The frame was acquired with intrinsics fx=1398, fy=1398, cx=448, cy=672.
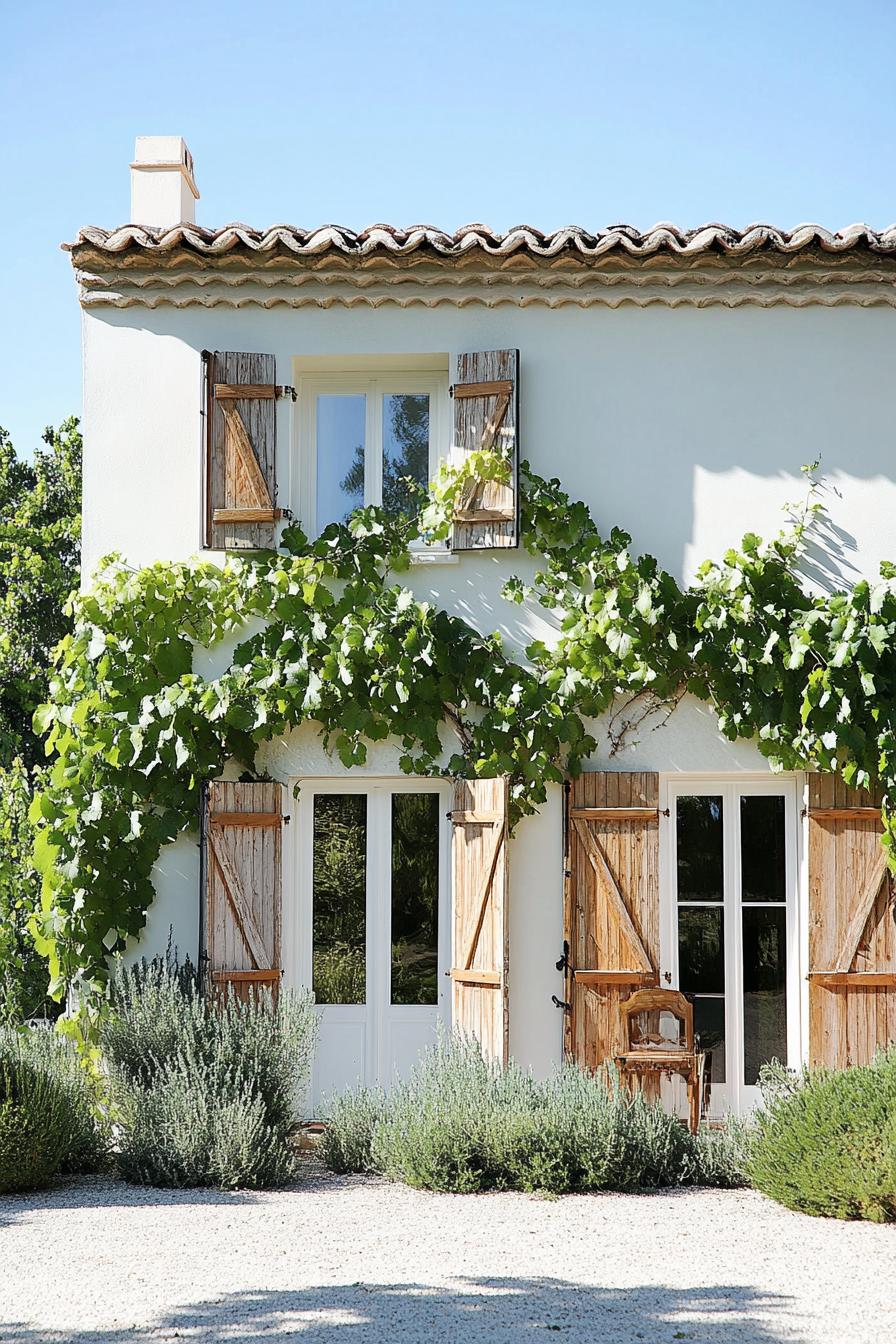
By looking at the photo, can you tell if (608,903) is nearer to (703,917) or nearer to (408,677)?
(703,917)

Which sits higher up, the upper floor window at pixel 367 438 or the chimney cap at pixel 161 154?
the chimney cap at pixel 161 154

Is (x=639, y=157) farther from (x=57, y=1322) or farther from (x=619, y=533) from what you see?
(x=57, y=1322)

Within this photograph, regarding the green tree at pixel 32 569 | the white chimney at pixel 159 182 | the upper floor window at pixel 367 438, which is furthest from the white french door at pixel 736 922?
the green tree at pixel 32 569

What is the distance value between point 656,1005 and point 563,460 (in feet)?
10.9

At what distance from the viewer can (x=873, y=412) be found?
28.3 ft

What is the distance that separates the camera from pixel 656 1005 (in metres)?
8.02

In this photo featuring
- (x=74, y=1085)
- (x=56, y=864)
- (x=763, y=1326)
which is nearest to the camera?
(x=763, y=1326)

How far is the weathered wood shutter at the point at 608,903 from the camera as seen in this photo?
816 centimetres

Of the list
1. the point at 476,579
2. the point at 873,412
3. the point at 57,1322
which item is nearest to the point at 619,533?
the point at 476,579

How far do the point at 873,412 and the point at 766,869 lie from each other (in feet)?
9.47

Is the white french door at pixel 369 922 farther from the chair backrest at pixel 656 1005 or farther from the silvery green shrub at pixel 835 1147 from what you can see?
the silvery green shrub at pixel 835 1147

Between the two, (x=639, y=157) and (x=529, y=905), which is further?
(x=529, y=905)

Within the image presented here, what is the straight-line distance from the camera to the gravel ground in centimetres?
473

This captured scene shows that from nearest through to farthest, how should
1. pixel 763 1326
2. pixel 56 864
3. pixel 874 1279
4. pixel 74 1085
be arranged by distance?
1. pixel 763 1326
2. pixel 874 1279
3. pixel 74 1085
4. pixel 56 864
